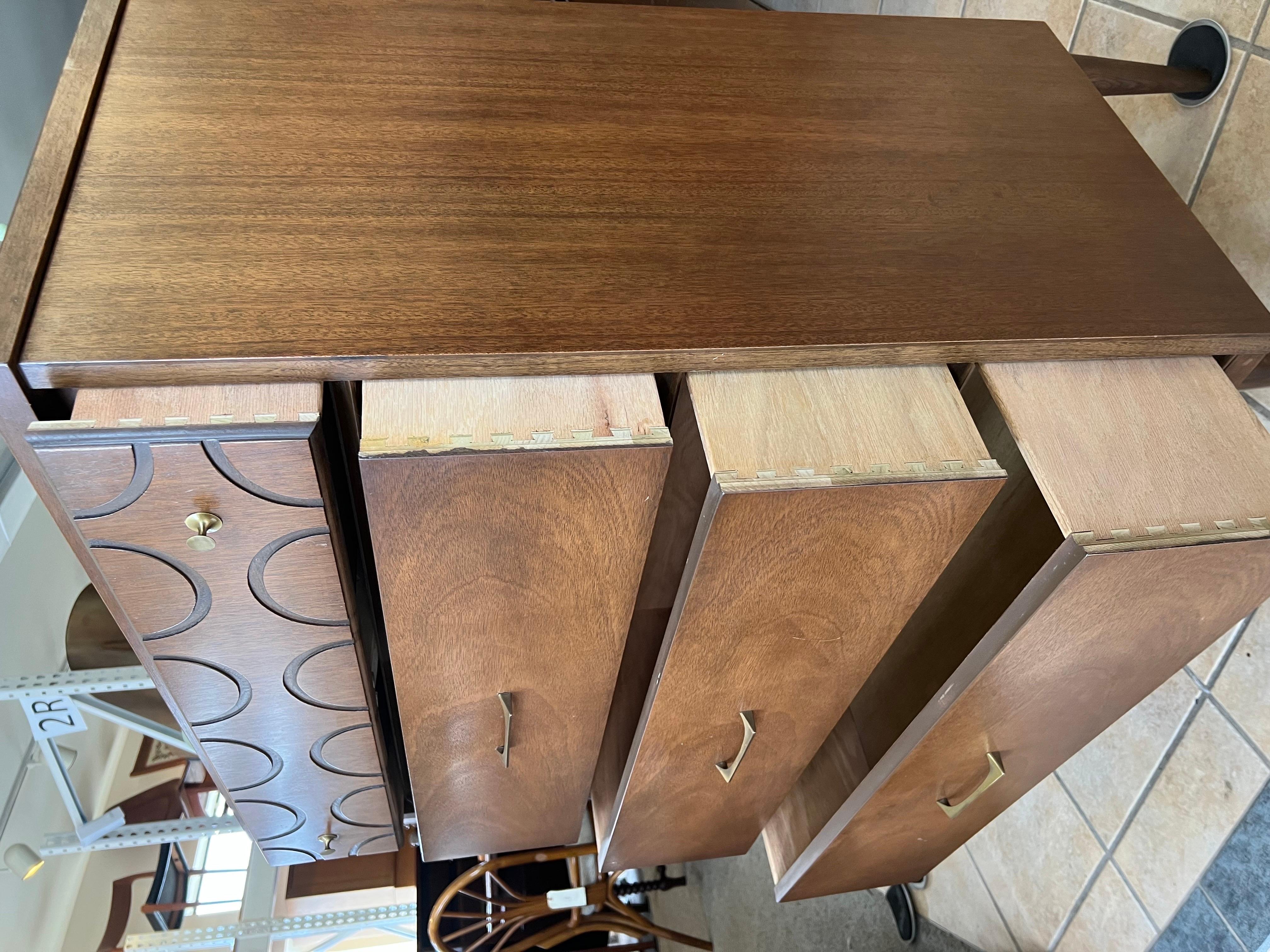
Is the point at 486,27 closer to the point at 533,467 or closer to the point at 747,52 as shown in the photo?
the point at 747,52

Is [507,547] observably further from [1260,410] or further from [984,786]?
[1260,410]

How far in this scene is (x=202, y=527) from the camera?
52cm

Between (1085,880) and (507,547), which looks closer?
(507,547)

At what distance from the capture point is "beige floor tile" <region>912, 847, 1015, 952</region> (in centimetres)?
110

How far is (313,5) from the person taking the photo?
0.68 metres

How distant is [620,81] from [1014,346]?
36 cm

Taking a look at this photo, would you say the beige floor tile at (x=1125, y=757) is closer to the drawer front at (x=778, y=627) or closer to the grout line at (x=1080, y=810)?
the grout line at (x=1080, y=810)

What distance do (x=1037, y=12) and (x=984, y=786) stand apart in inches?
32.5

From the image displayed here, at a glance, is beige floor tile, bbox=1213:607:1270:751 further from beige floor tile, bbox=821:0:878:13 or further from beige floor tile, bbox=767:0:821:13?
beige floor tile, bbox=767:0:821:13

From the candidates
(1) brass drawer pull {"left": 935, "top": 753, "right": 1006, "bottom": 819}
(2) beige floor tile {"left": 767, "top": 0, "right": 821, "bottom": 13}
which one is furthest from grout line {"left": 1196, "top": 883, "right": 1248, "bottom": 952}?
(2) beige floor tile {"left": 767, "top": 0, "right": 821, "bottom": 13}

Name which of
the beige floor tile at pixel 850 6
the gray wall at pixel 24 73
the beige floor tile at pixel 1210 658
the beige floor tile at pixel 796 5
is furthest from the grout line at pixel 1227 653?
the gray wall at pixel 24 73

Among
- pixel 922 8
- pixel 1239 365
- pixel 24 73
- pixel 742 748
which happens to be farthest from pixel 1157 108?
pixel 24 73

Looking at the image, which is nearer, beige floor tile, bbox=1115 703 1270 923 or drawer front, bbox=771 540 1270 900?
drawer front, bbox=771 540 1270 900

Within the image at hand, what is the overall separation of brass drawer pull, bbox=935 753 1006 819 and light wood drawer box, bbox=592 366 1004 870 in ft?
0.41
